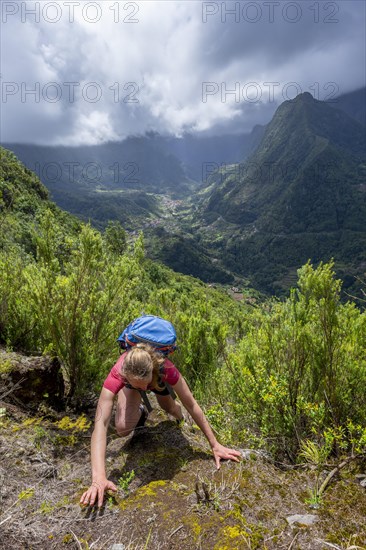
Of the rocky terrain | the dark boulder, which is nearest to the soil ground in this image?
the rocky terrain

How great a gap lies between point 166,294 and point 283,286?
181334mm

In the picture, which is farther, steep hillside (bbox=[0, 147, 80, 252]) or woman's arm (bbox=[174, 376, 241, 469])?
steep hillside (bbox=[0, 147, 80, 252])

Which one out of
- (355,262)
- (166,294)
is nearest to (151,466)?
(166,294)

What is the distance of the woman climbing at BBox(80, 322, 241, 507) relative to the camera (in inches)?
98.3

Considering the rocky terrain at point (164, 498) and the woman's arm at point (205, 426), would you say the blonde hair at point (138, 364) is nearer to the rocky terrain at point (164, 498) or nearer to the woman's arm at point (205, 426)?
the woman's arm at point (205, 426)

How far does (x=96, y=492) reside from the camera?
2.35 meters

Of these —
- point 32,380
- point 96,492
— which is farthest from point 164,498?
point 32,380

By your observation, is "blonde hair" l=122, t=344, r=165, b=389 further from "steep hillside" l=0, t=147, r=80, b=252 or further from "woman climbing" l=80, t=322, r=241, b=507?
"steep hillside" l=0, t=147, r=80, b=252

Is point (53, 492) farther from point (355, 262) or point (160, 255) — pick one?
point (355, 262)

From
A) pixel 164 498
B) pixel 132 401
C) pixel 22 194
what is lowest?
pixel 164 498

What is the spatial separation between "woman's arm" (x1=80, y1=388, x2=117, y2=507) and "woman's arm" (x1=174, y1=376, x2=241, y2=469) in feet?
2.37

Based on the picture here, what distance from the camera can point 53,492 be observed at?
2.54m

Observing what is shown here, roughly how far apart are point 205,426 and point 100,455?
1.02m

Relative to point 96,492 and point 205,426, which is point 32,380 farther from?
point 205,426
